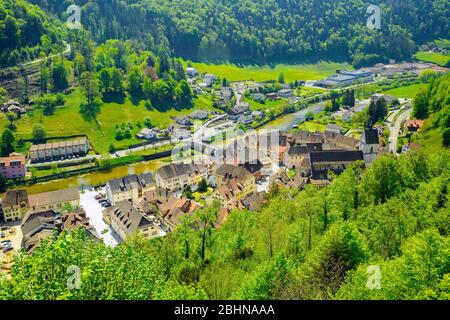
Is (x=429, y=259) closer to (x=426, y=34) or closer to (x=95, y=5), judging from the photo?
(x=95, y=5)

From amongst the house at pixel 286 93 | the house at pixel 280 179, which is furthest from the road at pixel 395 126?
the house at pixel 286 93

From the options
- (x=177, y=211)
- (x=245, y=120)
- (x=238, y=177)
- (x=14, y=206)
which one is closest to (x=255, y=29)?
(x=245, y=120)

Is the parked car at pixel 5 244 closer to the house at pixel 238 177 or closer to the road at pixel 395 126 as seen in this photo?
the house at pixel 238 177

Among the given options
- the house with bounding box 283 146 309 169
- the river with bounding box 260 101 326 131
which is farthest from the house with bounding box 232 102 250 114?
the house with bounding box 283 146 309 169

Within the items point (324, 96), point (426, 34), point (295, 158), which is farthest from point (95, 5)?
point (426, 34)

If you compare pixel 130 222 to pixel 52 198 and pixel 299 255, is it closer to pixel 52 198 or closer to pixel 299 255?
pixel 52 198

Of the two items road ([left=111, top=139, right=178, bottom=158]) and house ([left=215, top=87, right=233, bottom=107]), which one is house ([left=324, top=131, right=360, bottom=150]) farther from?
house ([left=215, top=87, right=233, bottom=107])
